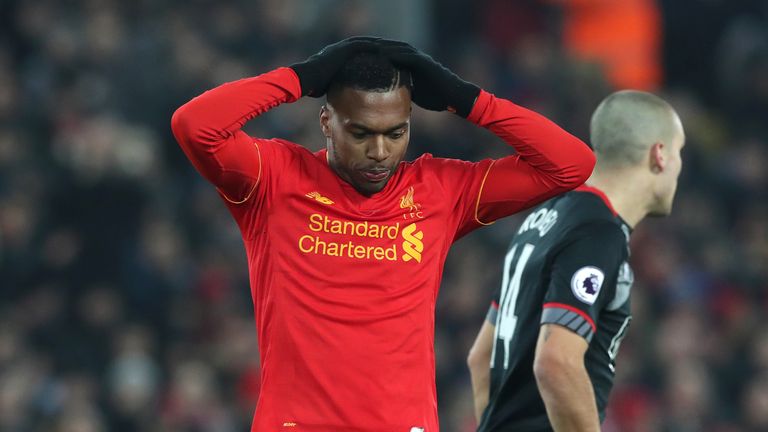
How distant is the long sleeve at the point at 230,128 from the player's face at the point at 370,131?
0.17m

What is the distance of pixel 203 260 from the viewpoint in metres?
10.6

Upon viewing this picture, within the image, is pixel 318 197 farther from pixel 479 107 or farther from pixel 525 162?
pixel 525 162

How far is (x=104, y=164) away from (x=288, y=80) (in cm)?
679

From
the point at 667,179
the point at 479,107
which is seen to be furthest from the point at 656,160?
the point at 479,107

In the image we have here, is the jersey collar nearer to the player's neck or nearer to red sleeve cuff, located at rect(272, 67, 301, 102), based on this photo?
the player's neck

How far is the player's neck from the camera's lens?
4.78 metres

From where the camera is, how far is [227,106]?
4059mm

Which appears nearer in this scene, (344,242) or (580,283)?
(344,242)

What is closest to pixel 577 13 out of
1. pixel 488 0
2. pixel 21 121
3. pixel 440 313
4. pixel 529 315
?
pixel 488 0

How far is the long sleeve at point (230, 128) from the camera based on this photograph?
4012 mm

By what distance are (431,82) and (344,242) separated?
1.93ft

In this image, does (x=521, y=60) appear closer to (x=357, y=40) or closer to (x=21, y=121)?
(x=21, y=121)

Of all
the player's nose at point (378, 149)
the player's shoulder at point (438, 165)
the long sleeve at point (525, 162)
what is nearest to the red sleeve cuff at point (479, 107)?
the long sleeve at point (525, 162)

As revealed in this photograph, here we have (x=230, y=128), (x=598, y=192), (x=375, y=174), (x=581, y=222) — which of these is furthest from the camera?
(x=598, y=192)
